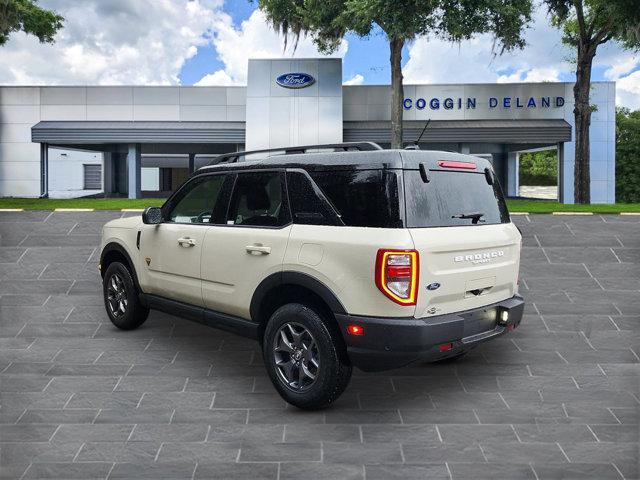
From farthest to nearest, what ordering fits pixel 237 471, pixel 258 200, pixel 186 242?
pixel 186 242 < pixel 258 200 < pixel 237 471

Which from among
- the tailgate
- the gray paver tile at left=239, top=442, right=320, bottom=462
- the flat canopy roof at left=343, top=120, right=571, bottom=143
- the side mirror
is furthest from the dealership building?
the gray paver tile at left=239, top=442, right=320, bottom=462

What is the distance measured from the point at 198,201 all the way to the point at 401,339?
9.02ft

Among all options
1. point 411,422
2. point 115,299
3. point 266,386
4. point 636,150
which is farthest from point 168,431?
point 636,150

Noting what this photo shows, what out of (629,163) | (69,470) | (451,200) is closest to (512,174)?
(629,163)

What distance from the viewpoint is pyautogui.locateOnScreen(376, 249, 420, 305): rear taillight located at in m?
A: 4.09

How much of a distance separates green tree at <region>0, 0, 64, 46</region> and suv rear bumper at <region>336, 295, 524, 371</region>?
19942mm

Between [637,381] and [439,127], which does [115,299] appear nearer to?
[637,381]

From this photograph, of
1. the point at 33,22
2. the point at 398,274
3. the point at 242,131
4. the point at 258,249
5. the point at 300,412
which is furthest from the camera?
the point at 242,131

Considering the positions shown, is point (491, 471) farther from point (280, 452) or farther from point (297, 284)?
point (297, 284)

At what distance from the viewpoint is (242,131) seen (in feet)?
95.5

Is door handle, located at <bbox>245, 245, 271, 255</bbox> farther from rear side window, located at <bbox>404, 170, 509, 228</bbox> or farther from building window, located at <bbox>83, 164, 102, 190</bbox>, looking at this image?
building window, located at <bbox>83, 164, 102, 190</bbox>

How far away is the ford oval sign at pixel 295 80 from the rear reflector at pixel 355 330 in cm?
2371

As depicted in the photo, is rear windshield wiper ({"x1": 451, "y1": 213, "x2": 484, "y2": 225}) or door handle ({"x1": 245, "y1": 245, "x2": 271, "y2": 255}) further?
door handle ({"x1": 245, "y1": 245, "x2": 271, "y2": 255})

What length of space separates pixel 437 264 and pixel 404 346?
621 mm
